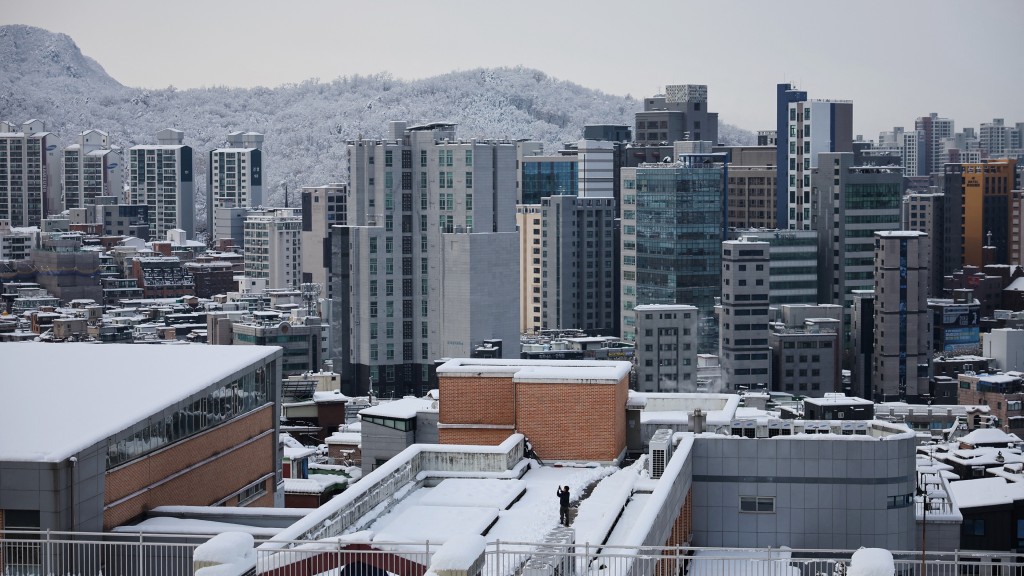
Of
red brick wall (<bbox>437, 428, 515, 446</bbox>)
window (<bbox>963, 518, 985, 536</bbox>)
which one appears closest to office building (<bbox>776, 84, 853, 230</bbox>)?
window (<bbox>963, 518, 985, 536</bbox>)

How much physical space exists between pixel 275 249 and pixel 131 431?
5637cm

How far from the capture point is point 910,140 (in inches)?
3688

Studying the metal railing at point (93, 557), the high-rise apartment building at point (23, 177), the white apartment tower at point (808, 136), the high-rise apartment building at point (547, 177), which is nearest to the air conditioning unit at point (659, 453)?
the metal railing at point (93, 557)

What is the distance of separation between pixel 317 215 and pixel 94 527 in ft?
182

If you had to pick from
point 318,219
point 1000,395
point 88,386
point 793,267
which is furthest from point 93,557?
point 318,219

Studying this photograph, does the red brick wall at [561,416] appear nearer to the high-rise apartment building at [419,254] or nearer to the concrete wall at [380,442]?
the concrete wall at [380,442]

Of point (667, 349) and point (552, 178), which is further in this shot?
point (552, 178)

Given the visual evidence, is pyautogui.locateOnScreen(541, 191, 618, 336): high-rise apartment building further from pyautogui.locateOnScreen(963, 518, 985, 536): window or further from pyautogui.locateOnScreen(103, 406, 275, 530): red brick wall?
pyautogui.locateOnScreen(103, 406, 275, 530): red brick wall

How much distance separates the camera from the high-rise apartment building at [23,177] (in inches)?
2835

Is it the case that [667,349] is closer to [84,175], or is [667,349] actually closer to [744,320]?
[744,320]

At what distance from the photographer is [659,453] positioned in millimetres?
7660

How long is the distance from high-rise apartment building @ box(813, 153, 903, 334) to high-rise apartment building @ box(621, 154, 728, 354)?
3042 mm

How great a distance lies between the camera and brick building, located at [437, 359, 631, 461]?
871 cm

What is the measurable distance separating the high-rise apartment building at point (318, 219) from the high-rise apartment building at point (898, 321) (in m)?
28.3
